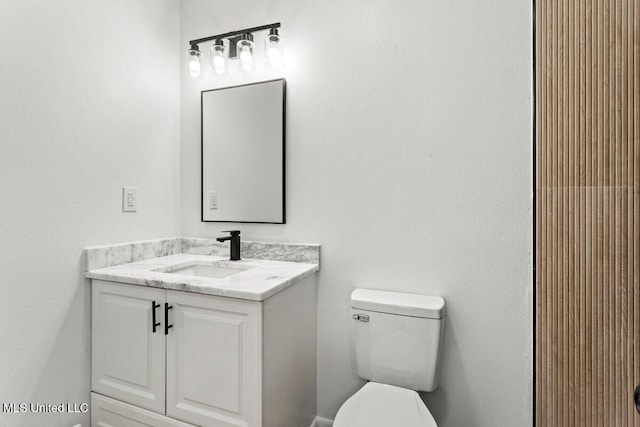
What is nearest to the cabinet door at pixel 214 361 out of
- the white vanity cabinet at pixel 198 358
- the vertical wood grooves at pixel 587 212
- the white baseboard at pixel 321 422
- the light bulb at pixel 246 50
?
the white vanity cabinet at pixel 198 358

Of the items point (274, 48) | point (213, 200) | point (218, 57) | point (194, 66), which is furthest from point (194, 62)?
point (213, 200)

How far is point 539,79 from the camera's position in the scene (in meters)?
0.94

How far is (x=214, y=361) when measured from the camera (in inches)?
48.3

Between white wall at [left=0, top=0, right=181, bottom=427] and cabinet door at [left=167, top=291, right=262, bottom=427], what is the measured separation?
497mm

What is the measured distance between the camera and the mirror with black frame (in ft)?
5.55

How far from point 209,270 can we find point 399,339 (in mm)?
987

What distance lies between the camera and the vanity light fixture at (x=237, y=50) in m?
1.60

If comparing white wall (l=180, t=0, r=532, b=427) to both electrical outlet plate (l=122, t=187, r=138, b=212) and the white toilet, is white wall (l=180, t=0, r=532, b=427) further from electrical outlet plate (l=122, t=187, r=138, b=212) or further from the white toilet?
electrical outlet plate (l=122, t=187, r=138, b=212)

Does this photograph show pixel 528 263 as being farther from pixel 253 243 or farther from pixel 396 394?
pixel 253 243

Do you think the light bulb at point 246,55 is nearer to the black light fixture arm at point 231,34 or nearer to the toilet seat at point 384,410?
the black light fixture arm at point 231,34

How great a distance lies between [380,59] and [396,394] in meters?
1.40

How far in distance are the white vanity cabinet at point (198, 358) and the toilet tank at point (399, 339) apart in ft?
0.92

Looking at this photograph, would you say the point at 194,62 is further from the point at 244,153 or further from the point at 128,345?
the point at 128,345

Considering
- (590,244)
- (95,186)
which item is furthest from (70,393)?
(590,244)
